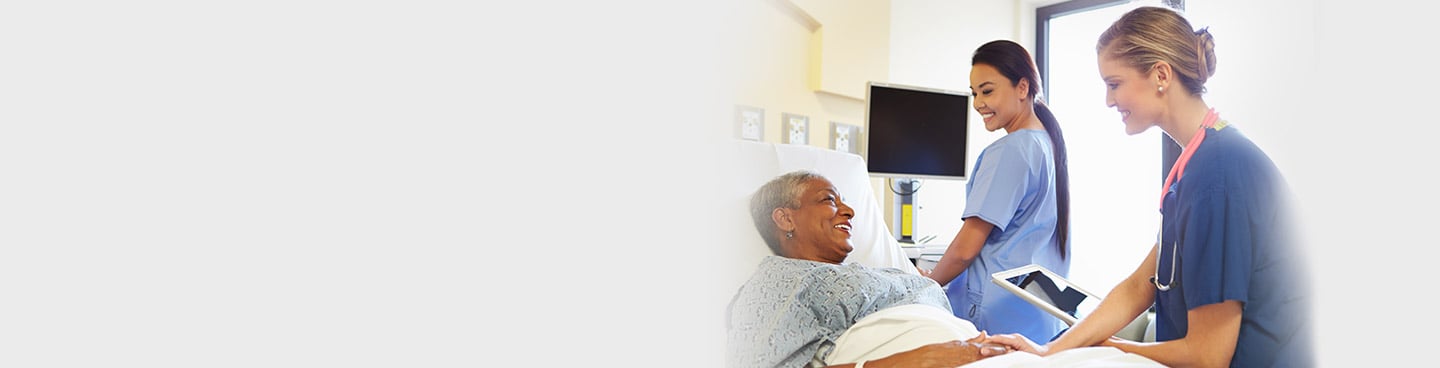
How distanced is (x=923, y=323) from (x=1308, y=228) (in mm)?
346

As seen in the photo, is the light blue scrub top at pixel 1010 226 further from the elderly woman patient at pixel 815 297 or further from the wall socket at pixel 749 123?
the wall socket at pixel 749 123

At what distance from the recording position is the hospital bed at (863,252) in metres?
0.65

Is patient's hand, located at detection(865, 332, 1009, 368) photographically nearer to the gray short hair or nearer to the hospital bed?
the hospital bed

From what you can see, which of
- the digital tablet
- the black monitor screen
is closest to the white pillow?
the digital tablet

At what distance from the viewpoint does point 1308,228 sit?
657 mm

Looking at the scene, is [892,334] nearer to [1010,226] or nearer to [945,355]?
[945,355]

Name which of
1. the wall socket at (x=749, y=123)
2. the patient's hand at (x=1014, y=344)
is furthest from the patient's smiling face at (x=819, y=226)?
the patient's hand at (x=1014, y=344)

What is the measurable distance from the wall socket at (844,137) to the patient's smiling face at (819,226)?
0.38ft

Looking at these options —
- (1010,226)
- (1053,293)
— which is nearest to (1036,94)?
(1010,226)

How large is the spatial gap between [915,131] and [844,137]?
0.24 meters

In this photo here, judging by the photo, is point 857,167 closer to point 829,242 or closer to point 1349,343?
point 829,242

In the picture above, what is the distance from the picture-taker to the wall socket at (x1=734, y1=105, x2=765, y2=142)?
77cm

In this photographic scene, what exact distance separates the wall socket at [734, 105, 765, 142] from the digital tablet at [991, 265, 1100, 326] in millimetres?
307

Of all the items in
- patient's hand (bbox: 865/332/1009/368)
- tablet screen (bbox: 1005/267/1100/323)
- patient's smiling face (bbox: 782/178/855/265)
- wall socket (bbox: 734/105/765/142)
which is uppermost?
wall socket (bbox: 734/105/765/142)
